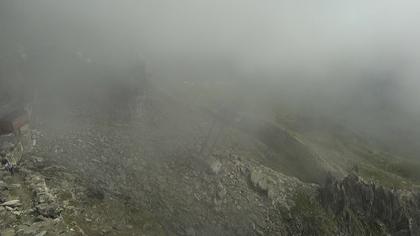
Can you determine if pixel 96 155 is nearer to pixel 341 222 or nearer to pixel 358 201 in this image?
pixel 341 222

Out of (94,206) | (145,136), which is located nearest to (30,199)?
(94,206)

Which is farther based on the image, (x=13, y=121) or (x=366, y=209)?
(x=366, y=209)

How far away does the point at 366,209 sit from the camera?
11562cm

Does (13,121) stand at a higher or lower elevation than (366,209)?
higher

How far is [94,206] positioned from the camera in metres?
74.9

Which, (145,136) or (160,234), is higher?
(145,136)

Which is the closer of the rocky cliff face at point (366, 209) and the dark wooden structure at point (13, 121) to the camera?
the dark wooden structure at point (13, 121)

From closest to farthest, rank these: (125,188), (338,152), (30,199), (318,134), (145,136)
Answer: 1. (30,199)
2. (125,188)
3. (145,136)
4. (338,152)
5. (318,134)

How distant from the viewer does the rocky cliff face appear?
107 meters

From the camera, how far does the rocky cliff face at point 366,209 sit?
4200 inches

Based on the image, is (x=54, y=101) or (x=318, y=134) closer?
(x=54, y=101)

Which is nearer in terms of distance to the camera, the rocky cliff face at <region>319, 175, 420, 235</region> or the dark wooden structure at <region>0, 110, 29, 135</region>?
the dark wooden structure at <region>0, 110, 29, 135</region>

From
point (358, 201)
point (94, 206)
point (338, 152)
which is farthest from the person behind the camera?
point (338, 152)

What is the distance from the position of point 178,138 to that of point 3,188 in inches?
1730
